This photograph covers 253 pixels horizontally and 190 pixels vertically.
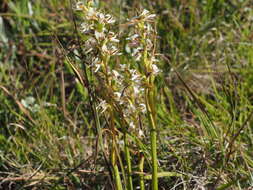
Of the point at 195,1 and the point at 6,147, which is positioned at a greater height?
the point at 195,1

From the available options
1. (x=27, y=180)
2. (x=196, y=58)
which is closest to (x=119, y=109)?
(x=27, y=180)

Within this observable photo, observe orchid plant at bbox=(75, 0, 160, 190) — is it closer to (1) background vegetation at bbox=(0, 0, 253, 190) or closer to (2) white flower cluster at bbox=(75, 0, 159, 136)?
(2) white flower cluster at bbox=(75, 0, 159, 136)

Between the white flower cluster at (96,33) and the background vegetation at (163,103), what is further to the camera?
the background vegetation at (163,103)

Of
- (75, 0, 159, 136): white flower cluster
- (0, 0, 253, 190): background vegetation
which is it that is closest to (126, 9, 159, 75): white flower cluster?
(75, 0, 159, 136): white flower cluster

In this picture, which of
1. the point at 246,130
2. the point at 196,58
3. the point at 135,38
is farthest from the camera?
the point at 196,58

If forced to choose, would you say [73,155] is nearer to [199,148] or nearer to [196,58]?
[199,148]

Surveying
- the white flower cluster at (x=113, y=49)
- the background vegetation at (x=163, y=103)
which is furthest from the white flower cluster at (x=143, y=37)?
the background vegetation at (x=163, y=103)

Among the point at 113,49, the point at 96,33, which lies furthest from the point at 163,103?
the point at 96,33

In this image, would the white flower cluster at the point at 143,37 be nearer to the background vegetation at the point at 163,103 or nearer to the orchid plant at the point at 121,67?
the orchid plant at the point at 121,67

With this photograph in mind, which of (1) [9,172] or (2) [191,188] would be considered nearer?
(2) [191,188]
